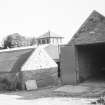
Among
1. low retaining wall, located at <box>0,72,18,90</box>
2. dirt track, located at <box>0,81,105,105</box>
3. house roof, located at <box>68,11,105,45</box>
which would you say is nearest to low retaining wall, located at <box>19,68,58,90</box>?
low retaining wall, located at <box>0,72,18,90</box>

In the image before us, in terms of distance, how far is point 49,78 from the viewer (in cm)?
3366

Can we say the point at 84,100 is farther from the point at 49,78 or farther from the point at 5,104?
the point at 49,78

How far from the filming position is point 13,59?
115 feet

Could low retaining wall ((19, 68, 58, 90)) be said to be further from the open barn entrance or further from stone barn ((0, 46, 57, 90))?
the open barn entrance

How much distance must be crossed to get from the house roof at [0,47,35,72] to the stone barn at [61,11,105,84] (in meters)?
9.03

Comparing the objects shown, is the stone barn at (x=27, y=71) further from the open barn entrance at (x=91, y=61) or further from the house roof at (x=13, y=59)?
the open barn entrance at (x=91, y=61)

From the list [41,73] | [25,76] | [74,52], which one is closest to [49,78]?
[41,73]

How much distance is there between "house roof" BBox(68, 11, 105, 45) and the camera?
2262 centimetres

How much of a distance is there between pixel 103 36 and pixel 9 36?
212 ft

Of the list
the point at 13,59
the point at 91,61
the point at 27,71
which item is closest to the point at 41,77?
the point at 27,71

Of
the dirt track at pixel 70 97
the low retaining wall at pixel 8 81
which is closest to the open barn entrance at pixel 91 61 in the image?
the dirt track at pixel 70 97

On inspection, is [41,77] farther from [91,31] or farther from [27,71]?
[91,31]

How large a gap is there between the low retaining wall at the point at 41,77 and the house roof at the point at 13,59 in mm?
1322

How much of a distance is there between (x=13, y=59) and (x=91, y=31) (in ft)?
48.5
